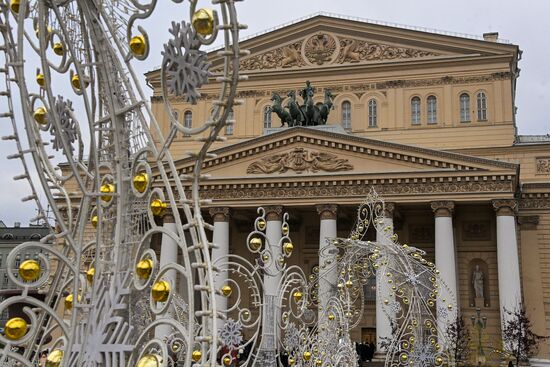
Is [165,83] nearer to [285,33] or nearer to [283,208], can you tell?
[283,208]

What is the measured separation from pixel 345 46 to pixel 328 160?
10351 millimetres

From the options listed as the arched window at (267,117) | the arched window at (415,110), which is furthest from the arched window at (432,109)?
the arched window at (267,117)

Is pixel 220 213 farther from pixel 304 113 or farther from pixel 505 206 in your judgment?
pixel 505 206

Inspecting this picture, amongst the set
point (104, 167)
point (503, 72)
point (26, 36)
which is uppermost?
point (503, 72)

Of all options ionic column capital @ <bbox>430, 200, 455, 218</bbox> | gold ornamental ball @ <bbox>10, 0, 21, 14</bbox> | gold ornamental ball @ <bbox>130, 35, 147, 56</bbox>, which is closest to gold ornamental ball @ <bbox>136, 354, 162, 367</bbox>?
gold ornamental ball @ <bbox>130, 35, 147, 56</bbox>

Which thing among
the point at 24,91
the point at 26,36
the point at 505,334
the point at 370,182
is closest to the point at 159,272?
the point at 24,91

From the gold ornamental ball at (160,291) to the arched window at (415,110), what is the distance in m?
33.4

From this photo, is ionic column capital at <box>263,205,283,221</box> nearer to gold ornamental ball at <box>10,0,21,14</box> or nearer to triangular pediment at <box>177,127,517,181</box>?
triangular pediment at <box>177,127,517,181</box>

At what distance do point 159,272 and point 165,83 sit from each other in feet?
5.37

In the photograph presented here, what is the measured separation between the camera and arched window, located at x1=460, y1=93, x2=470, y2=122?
122ft

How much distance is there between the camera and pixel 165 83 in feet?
19.7

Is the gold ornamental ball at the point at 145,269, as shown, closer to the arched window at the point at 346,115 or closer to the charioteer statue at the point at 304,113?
the charioteer statue at the point at 304,113

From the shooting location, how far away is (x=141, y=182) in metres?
6.32

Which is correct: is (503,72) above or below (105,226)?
above
